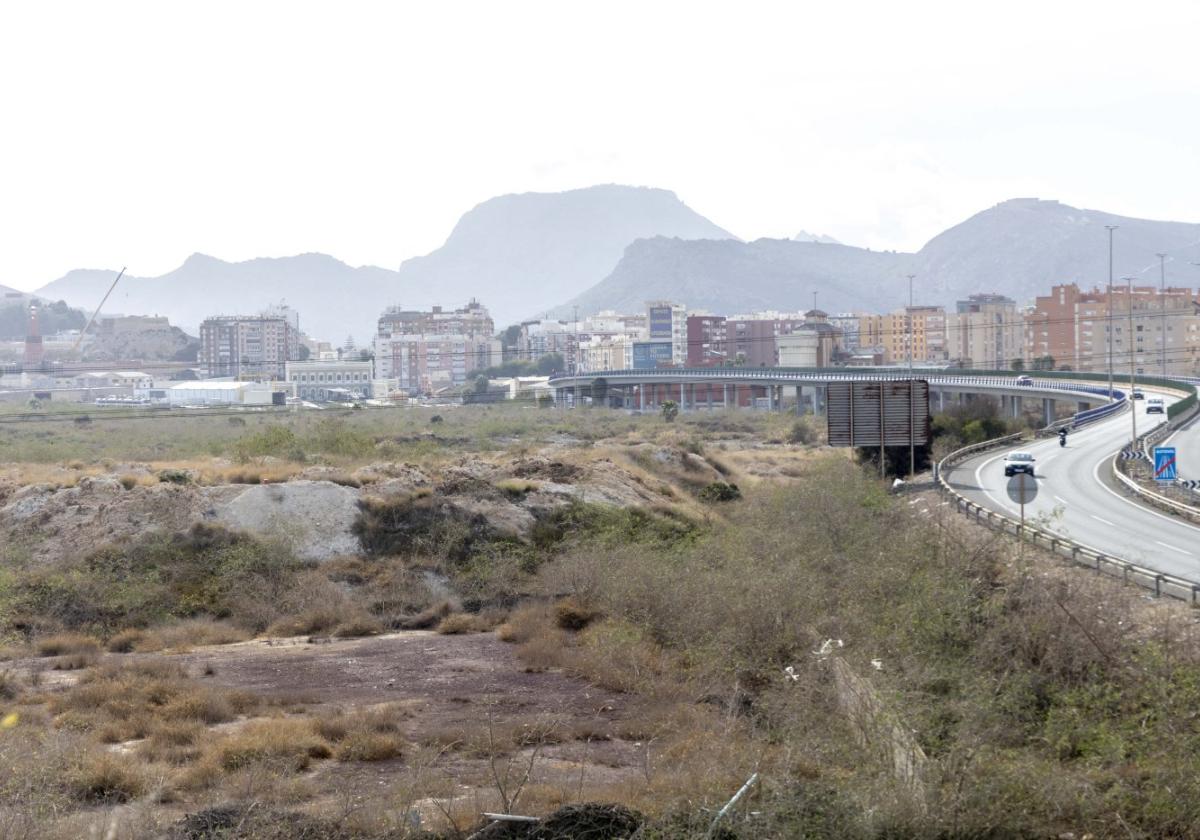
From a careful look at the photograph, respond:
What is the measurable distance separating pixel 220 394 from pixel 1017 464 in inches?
4784

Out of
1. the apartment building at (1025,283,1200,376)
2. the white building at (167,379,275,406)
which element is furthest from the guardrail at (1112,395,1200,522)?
the white building at (167,379,275,406)

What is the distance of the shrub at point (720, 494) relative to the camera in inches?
1811

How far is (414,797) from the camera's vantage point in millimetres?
14148

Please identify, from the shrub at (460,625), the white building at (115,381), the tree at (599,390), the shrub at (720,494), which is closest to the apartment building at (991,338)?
the tree at (599,390)

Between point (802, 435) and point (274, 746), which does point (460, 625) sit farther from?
point (802, 435)

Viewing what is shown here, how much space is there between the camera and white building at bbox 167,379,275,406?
14088 centimetres

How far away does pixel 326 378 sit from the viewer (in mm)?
186750

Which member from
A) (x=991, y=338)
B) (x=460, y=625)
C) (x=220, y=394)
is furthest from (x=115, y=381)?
(x=460, y=625)

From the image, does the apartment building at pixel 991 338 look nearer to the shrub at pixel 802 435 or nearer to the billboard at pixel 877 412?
the shrub at pixel 802 435

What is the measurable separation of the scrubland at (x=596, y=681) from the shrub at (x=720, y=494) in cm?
844

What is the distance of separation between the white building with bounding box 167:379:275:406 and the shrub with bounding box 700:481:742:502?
9578 cm

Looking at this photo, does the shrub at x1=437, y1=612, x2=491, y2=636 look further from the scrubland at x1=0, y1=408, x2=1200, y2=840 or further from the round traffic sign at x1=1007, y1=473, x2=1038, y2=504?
the round traffic sign at x1=1007, y1=473, x2=1038, y2=504

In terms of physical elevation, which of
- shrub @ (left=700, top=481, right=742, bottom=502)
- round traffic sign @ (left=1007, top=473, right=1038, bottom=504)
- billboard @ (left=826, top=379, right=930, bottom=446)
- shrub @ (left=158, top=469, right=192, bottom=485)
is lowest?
shrub @ (left=700, top=481, right=742, bottom=502)

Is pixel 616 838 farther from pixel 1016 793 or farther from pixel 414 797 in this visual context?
pixel 1016 793
